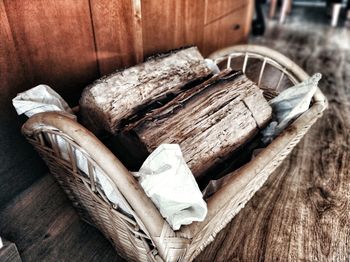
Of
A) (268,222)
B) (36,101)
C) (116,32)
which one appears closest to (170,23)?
(116,32)

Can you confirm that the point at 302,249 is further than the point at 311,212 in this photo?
No

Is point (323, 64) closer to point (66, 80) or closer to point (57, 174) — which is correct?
point (66, 80)

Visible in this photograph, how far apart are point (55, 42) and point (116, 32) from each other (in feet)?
0.83

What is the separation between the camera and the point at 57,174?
916 millimetres

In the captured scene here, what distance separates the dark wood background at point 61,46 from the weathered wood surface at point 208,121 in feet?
1.20

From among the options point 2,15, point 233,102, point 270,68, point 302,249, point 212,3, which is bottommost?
point 302,249

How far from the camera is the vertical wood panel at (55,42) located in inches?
35.8

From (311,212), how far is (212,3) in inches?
47.1

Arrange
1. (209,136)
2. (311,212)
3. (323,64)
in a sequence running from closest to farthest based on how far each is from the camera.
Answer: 1. (209,136)
2. (311,212)
3. (323,64)

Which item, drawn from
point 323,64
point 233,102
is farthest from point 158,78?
point 323,64

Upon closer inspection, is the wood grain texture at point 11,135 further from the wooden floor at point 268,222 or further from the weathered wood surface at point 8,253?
the weathered wood surface at point 8,253

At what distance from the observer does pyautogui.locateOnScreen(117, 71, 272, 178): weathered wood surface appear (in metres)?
0.88

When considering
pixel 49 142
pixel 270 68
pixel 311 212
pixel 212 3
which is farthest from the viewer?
pixel 270 68

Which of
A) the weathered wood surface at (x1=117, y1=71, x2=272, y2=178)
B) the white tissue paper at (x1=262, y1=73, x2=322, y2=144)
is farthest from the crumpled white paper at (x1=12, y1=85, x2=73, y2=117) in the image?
the white tissue paper at (x1=262, y1=73, x2=322, y2=144)
